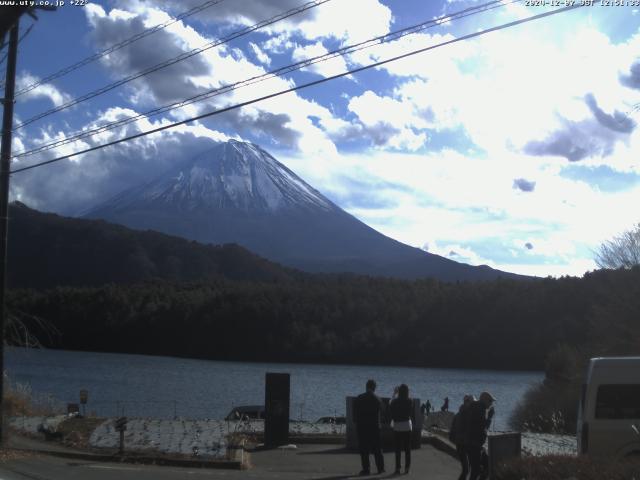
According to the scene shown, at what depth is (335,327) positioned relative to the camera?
10438cm

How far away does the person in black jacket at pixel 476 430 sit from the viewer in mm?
11703

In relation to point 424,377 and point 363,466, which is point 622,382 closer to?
point 363,466

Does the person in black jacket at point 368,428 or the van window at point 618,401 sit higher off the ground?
the van window at point 618,401

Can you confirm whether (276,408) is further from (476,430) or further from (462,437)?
(476,430)

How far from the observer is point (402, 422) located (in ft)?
43.0

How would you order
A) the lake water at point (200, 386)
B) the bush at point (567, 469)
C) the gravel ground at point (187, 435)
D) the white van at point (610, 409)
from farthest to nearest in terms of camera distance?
the lake water at point (200, 386)
the gravel ground at point (187, 435)
the white van at point (610, 409)
the bush at point (567, 469)

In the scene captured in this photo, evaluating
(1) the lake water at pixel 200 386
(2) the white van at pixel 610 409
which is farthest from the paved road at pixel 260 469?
(1) the lake water at pixel 200 386

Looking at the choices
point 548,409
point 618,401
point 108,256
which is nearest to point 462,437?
point 618,401

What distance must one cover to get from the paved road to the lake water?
1365 centimetres

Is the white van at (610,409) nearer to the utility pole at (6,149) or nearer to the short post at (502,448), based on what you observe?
the short post at (502,448)

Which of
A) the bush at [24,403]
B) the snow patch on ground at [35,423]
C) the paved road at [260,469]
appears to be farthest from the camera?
the bush at [24,403]

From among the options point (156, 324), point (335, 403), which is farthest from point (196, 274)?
point (335, 403)

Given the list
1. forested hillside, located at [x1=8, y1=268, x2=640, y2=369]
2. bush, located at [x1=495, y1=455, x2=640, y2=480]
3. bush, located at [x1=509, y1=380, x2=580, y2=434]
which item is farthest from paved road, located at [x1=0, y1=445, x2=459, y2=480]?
forested hillside, located at [x1=8, y1=268, x2=640, y2=369]

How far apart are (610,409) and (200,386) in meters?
44.2
